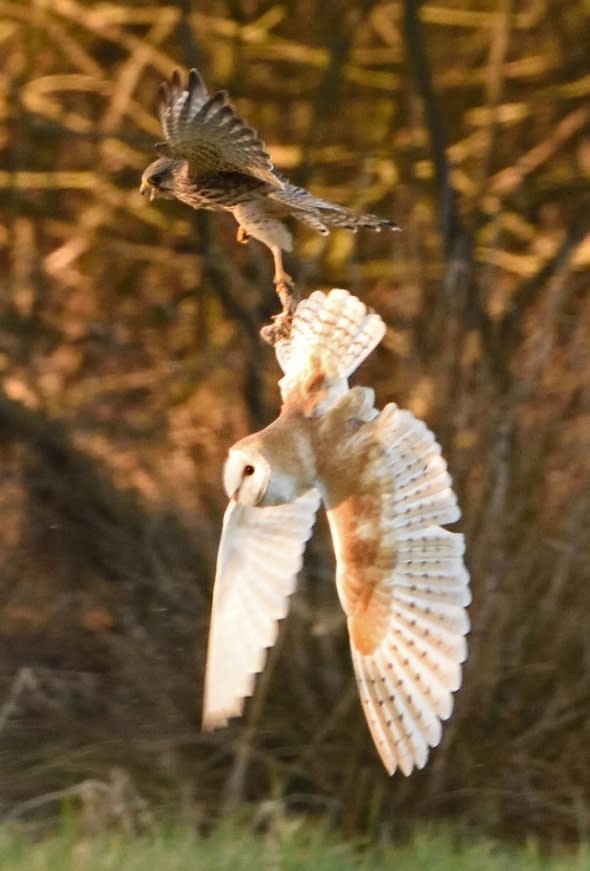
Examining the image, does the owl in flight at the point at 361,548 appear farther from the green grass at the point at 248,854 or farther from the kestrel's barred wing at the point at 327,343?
the green grass at the point at 248,854

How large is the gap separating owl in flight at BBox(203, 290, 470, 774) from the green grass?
0.88 metres

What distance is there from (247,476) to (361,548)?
0.41 m

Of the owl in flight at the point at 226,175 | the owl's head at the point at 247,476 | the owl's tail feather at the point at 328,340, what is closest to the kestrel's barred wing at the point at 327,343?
the owl's tail feather at the point at 328,340

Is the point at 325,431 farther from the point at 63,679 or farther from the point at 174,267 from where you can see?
the point at 174,267

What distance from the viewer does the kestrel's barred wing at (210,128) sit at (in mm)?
2150

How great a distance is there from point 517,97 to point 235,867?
12.4 ft

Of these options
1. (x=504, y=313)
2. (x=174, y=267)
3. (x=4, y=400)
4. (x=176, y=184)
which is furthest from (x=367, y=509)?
(x=174, y=267)

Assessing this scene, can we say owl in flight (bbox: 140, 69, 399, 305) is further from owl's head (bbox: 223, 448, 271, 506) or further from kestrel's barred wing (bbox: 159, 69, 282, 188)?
owl's head (bbox: 223, 448, 271, 506)

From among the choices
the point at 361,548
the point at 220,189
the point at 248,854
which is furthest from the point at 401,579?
the point at 248,854

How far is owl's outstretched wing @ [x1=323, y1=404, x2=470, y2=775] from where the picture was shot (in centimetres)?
236

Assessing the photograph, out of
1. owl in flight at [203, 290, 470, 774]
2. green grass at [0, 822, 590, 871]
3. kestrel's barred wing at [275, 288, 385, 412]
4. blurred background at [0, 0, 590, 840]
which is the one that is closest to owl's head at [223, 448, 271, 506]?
owl in flight at [203, 290, 470, 774]

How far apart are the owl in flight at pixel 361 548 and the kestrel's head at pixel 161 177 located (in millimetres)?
254

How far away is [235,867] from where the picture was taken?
10.7 feet

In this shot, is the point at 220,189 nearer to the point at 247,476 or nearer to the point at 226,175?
the point at 226,175
